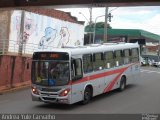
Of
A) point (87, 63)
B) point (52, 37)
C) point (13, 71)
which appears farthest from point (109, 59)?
point (52, 37)

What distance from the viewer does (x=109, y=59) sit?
23.2 metres

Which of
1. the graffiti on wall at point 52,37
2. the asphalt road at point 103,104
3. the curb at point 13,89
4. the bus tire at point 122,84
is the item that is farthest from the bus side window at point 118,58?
the graffiti on wall at point 52,37

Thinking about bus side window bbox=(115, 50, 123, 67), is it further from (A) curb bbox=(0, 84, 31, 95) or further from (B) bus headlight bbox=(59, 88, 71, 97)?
(A) curb bbox=(0, 84, 31, 95)

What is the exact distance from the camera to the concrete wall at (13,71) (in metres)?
26.3

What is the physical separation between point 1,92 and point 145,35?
50295 millimetres

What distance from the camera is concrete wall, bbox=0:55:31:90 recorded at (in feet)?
86.2

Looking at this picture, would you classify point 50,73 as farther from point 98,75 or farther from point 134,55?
point 134,55

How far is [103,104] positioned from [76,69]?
2.33 metres

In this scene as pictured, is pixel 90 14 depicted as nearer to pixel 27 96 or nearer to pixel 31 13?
pixel 31 13

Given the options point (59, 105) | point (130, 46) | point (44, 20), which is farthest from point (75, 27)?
point (59, 105)

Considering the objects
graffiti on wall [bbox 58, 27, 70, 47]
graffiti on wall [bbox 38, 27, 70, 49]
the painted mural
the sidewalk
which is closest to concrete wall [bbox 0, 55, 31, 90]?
the sidewalk

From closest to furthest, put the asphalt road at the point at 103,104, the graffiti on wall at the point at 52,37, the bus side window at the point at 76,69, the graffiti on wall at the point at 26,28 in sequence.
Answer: the asphalt road at the point at 103,104
the bus side window at the point at 76,69
the graffiti on wall at the point at 26,28
the graffiti on wall at the point at 52,37

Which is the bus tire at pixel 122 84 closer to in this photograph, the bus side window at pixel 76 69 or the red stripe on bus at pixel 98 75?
the red stripe on bus at pixel 98 75

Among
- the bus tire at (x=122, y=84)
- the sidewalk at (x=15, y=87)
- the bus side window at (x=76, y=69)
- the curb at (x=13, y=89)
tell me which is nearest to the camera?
the bus side window at (x=76, y=69)
